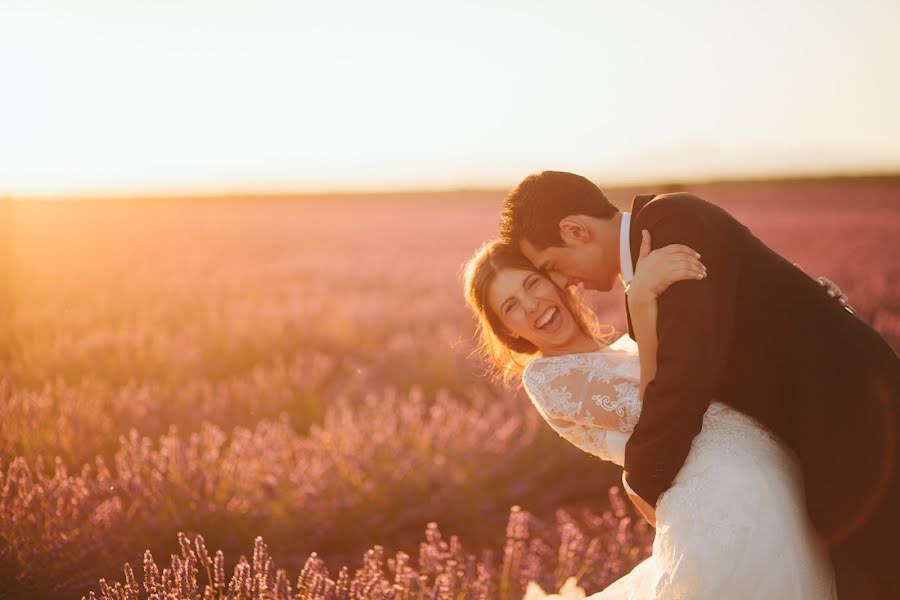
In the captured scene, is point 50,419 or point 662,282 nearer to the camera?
point 662,282

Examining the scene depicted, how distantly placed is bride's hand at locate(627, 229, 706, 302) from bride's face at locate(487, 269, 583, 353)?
1.57 feet

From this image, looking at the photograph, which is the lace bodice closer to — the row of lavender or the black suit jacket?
the black suit jacket

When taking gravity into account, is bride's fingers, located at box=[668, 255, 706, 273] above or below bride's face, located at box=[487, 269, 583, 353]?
above

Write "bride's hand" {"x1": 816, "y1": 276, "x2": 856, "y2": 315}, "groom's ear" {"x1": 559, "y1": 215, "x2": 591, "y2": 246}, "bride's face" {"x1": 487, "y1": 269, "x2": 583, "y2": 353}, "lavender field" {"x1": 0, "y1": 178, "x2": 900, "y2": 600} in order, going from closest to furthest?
"bride's hand" {"x1": 816, "y1": 276, "x2": 856, "y2": 315} < "groom's ear" {"x1": 559, "y1": 215, "x2": 591, "y2": 246} < "bride's face" {"x1": 487, "y1": 269, "x2": 583, "y2": 353} < "lavender field" {"x1": 0, "y1": 178, "x2": 900, "y2": 600}

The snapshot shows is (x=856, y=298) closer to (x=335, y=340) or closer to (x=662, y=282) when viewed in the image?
(x=335, y=340)

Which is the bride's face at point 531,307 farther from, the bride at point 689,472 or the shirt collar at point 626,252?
the shirt collar at point 626,252

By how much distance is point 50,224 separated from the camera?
21.7 m

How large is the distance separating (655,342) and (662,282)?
21 centimetres

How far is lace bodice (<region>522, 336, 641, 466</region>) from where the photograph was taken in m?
2.52

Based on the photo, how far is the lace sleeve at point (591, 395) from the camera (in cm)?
252

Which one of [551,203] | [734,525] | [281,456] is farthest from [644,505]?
[281,456]

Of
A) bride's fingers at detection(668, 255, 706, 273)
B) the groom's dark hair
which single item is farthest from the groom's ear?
bride's fingers at detection(668, 255, 706, 273)

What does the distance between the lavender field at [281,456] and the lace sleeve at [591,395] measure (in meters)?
0.48

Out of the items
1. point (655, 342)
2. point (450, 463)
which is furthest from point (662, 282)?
point (450, 463)
